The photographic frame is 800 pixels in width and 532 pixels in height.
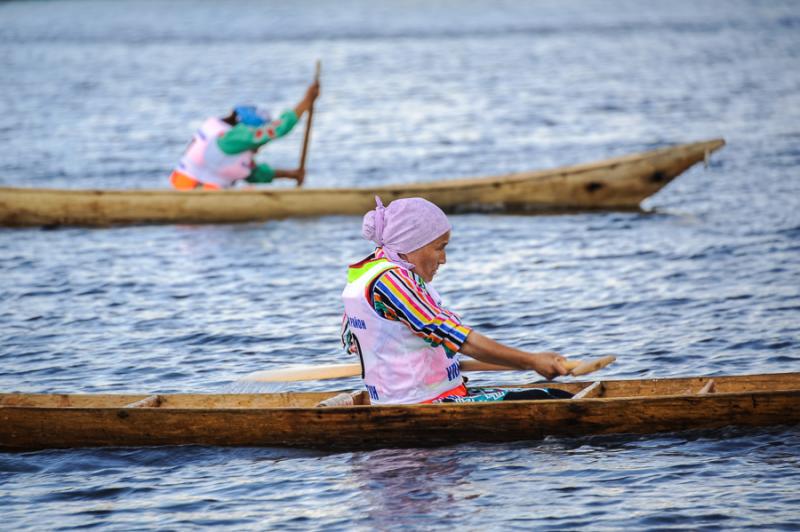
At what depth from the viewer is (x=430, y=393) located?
7328 millimetres

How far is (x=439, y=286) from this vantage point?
40.5 feet

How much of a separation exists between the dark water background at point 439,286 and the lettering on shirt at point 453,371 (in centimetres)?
42

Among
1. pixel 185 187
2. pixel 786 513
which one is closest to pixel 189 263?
pixel 185 187

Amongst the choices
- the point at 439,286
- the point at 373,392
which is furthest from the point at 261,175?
the point at 373,392

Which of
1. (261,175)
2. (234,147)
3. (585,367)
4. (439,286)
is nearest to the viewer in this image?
(585,367)

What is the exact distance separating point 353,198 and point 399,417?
8.00 m

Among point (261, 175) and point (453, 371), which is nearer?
point (453, 371)

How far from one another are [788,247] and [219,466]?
24.6 feet

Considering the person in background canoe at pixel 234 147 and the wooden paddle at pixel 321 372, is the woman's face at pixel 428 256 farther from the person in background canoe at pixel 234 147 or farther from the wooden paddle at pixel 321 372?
the person in background canoe at pixel 234 147

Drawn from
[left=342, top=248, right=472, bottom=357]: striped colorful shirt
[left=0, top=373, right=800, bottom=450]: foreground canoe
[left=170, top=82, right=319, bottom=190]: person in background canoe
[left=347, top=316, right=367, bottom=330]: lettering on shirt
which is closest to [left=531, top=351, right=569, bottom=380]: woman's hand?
[left=342, top=248, right=472, bottom=357]: striped colorful shirt

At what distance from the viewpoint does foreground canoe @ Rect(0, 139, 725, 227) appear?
1502 centimetres

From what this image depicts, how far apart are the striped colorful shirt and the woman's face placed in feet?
0.23

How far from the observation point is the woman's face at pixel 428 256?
22.6 feet

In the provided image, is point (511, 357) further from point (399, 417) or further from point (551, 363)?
point (399, 417)
